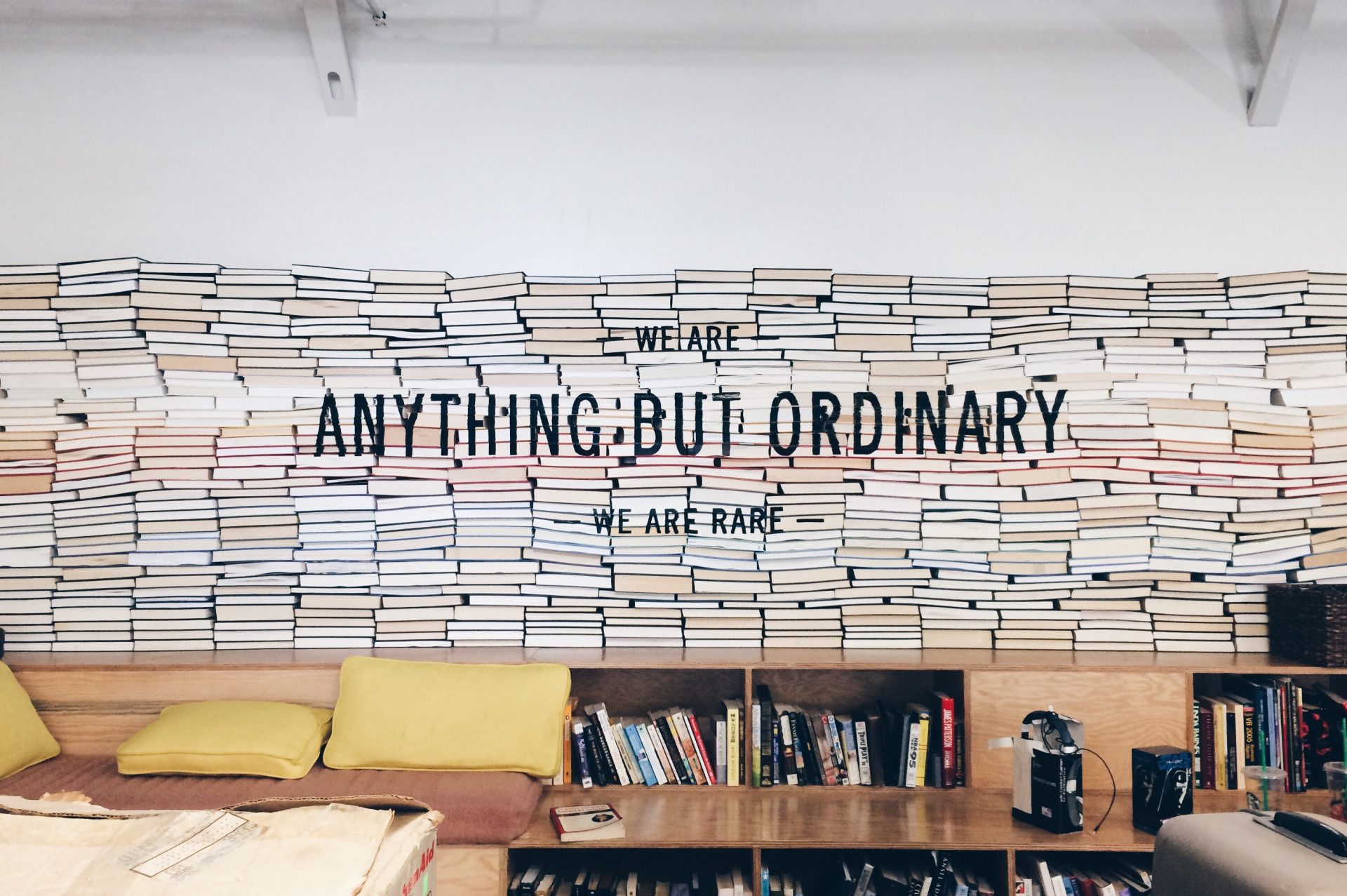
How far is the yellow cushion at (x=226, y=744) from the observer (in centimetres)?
274

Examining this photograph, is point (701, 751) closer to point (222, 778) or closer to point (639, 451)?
point (639, 451)

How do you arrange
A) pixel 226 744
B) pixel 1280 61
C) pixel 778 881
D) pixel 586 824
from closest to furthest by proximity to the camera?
pixel 586 824, pixel 226 744, pixel 778 881, pixel 1280 61

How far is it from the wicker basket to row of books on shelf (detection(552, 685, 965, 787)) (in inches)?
46.8

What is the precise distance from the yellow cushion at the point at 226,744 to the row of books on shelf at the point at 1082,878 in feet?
7.42

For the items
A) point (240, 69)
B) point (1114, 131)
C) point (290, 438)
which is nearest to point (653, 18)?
point (240, 69)

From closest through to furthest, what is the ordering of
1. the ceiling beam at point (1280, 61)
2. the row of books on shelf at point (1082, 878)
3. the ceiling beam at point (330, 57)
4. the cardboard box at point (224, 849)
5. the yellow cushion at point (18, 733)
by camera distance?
1. the cardboard box at point (224, 849)
2. the row of books on shelf at point (1082, 878)
3. the yellow cushion at point (18, 733)
4. the ceiling beam at point (1280, 61)
5. the ceiling beam at point (330, 57)

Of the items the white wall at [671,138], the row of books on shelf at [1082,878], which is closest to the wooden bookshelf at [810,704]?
the row of books on shelf at [1082,878]

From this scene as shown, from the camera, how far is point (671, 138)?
134 inches

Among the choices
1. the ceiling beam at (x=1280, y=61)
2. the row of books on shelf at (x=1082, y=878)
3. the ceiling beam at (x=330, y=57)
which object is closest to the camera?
the row of books on shelf at (x=1082, y=878)

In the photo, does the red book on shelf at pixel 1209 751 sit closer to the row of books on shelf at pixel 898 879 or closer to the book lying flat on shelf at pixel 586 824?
the row of books on shelf at pixel 898 879

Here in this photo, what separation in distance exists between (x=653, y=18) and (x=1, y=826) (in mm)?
3179

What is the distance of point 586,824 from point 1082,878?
5.02 feet

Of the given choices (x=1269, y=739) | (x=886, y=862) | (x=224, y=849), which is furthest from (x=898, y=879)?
(x=224, y=849)

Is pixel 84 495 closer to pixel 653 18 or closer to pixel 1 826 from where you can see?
pixel 1 826
